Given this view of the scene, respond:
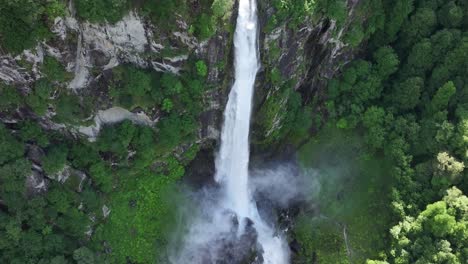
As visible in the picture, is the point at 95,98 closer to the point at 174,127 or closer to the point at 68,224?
the point at 174,127

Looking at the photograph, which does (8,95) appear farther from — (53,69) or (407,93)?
(407,93)

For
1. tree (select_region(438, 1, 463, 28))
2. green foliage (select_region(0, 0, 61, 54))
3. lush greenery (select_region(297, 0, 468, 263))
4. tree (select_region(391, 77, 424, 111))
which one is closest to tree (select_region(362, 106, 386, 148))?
lush greenery (select_region(297, 0, 468, 263))

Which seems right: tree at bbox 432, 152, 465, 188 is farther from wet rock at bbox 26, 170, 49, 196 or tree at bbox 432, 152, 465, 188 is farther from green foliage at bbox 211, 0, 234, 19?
wet rock at bbox 26, 170, 49, 196

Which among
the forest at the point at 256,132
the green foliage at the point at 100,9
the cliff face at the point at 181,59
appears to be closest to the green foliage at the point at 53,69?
the forest at the point at 256,132

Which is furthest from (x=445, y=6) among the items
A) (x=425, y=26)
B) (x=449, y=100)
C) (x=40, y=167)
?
(x=40, y=167)

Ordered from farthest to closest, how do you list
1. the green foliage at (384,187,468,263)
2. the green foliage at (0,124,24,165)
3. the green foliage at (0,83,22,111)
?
the green foliage at (384,187,468,263), the green foliage at (0,124,24,165), the green foliage at (0,83,22,111)

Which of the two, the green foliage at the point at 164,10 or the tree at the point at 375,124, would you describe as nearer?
the green foliage at the point at 164,10

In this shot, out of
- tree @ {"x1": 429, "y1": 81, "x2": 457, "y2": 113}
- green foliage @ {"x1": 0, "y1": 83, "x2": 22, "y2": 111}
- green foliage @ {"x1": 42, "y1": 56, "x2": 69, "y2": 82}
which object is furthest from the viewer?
tree @ {"x1": 429, "y1": 81, "x2": 457, "y2": 113}

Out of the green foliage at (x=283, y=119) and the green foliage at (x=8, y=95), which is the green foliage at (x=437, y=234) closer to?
the green foliage at (x=283, y=119)
